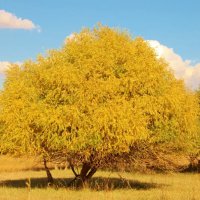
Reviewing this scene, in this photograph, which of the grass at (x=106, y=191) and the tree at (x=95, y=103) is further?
the tree at (x=95, y=103)

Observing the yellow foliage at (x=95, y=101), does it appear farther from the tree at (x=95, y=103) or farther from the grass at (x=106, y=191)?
the grass at (x=106, y=191)

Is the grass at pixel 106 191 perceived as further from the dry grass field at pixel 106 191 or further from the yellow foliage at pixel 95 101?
the yellow foliage at pixel 95 101

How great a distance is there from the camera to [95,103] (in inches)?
916

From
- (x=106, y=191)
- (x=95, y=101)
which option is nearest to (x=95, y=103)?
(x=95, y=101)

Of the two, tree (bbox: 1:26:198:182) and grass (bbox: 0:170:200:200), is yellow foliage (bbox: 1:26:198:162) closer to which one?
tree (bbox: 1:26:198:182)

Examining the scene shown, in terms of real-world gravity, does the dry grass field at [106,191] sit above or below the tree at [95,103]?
below

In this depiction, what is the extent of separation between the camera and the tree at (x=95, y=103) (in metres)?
23.1

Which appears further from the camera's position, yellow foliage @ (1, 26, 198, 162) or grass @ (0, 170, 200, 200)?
yellow foliage @ (1, 26, 198, 162)

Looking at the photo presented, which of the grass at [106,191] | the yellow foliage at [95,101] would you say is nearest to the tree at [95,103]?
the yellow foliage at [95,101]

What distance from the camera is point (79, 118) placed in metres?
23.0

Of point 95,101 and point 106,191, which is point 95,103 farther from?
point 106,191

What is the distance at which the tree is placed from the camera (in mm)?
23078

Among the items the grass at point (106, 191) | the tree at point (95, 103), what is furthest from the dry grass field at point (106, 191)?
the tree at point (95, 103)

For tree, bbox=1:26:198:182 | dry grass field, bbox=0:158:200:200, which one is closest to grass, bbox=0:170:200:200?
dry grass field, bbox=0:158:200:200
